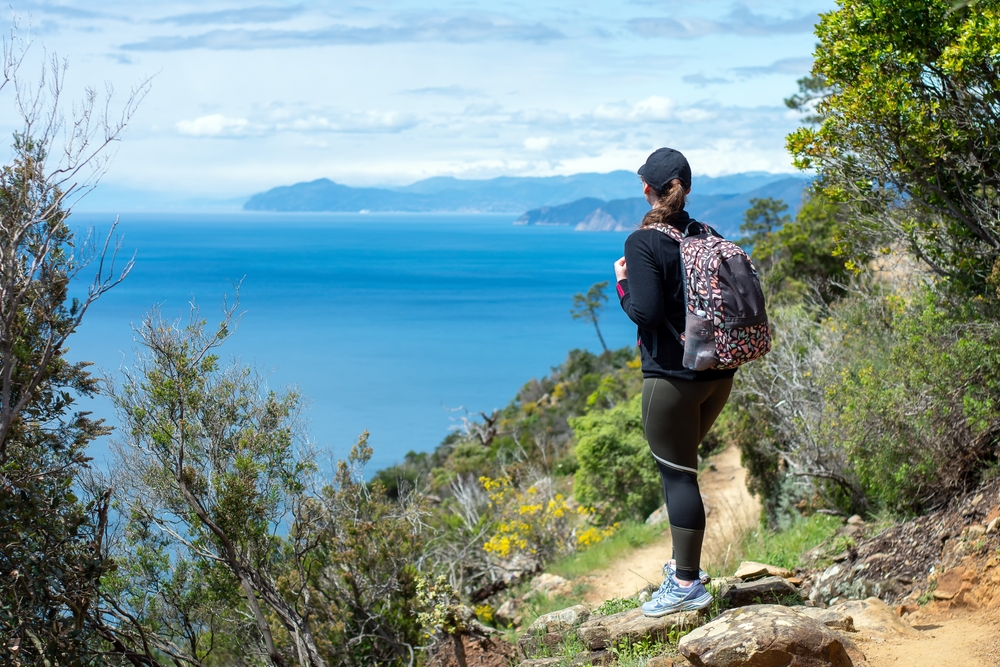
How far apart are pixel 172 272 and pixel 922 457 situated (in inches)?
5043

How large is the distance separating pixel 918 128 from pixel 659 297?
3.24 meters

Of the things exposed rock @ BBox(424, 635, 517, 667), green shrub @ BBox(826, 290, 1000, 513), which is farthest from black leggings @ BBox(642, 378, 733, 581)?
green shrub @ BBox(826, 290, 1000, 513)

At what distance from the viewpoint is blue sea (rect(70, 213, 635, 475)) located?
174ft

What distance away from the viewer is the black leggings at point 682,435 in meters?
3.69

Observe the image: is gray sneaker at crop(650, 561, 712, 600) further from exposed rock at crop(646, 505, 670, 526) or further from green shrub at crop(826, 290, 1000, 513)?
exposed rock at crop(646, 505, 670, 526)

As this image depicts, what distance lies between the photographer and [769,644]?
138 inches

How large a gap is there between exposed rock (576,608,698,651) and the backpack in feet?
4.91

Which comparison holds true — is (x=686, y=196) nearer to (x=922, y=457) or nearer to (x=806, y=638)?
(x=806, y=638)

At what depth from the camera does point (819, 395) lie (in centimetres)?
832

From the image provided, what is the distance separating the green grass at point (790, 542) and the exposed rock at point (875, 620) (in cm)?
147

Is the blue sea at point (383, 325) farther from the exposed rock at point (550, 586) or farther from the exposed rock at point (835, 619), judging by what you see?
the exposed rock at point (835, 619)

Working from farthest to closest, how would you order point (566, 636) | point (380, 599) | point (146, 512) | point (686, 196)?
point (380, 599) → point (146, 512) → point (566, 636) → point (686, 196)

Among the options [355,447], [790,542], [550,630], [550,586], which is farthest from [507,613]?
[550,630]

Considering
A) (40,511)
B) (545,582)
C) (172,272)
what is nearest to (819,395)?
(545,582)
